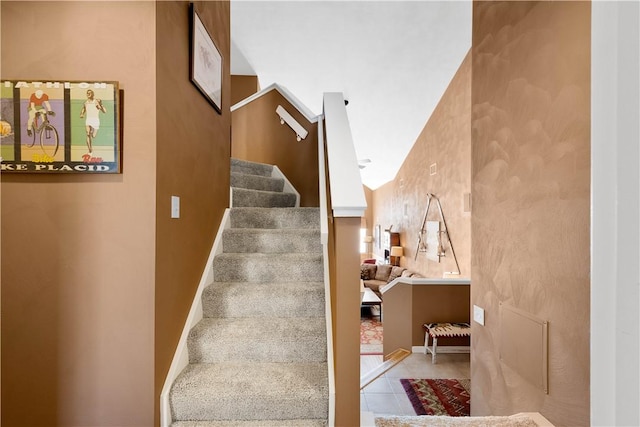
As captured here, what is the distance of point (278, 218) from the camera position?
2727mm

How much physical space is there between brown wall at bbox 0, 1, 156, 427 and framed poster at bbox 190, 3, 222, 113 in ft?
1.40

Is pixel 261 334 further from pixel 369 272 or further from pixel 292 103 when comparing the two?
pixel 369 272

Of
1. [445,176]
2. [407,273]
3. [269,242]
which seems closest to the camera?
[269,242]

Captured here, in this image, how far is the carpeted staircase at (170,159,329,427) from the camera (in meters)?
1.52

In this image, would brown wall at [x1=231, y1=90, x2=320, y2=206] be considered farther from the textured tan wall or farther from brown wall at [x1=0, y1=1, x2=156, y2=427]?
brown wall at [x1=0, y1=1, x2=156, y2=427]

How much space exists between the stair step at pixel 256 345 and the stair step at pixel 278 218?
3.43 feet

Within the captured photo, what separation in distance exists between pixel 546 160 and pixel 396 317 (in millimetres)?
3014

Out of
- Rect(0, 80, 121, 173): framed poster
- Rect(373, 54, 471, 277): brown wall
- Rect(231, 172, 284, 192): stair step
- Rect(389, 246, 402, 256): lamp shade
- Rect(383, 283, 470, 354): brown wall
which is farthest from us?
Rect(389, 246, 402, 256): lamp shade

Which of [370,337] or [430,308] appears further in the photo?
[370,337]

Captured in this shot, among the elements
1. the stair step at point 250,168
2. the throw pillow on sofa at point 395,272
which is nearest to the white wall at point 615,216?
the stair step at point 250,168

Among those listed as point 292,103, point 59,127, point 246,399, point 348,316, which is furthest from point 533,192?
point 292,103

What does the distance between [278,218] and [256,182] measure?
2.59ft

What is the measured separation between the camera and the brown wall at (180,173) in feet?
4.81

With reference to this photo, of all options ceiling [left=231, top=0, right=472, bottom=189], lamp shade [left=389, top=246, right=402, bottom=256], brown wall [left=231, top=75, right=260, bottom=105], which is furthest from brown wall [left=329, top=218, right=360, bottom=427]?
lamp shade [left=389, top=246, right=402, bottom=256]
